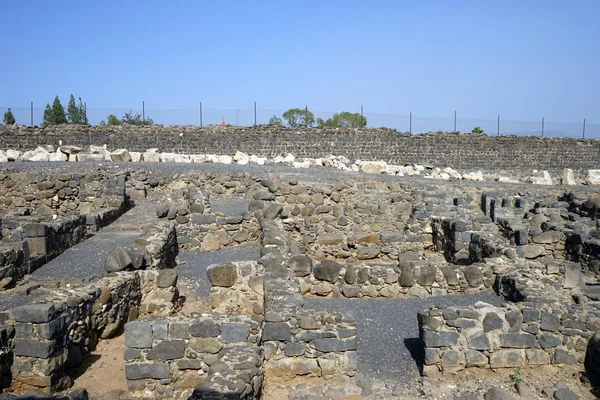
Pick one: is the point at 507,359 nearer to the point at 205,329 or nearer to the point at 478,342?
the point at 478,342

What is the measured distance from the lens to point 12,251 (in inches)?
384

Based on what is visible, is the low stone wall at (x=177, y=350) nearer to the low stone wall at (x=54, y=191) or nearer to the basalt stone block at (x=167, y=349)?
the basalt stone block at (x=167, y=349)

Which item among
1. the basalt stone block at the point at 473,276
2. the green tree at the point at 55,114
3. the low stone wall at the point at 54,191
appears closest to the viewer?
the basalt stone block at the point at 473,276

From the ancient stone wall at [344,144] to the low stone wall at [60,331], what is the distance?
21639mm

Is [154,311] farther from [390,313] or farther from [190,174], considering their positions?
[190,174]

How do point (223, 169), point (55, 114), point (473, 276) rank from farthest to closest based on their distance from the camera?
point (55, 114)
point (223, 169)
point (473, 276)

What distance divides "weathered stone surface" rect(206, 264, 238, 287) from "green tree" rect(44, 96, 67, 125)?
35.1 m

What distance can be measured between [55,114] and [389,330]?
39596 mm

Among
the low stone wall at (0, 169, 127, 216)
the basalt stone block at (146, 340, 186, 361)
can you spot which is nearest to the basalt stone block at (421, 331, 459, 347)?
the basalt stone block at (146, 340, 186, 361)

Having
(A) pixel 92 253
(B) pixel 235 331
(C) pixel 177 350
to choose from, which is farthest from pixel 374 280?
(A) pixel 92 253

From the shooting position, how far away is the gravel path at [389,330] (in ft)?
22.4

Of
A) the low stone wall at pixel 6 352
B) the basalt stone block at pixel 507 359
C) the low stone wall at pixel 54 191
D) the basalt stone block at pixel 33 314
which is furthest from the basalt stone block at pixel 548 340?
the low stone wall at pixel 54 191

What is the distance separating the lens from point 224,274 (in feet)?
29.1

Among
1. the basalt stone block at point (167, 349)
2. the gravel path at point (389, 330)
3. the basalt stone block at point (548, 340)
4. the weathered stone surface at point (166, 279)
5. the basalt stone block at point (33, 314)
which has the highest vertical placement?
the basalt stone block at point (33, 314)
